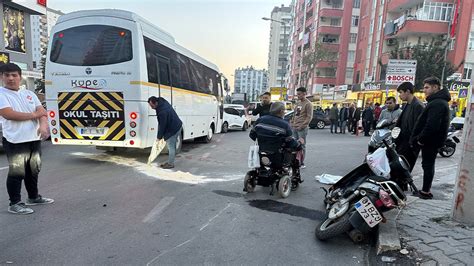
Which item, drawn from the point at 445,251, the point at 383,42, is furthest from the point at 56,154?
the point at 383,42

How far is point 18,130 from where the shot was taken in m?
4.26

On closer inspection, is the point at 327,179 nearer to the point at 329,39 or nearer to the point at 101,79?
the point at 101,79

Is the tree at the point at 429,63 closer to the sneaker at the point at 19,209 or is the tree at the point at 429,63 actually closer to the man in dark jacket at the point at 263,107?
the man in dark jacket at the point at 263,107

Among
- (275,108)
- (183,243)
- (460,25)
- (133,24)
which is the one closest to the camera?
(183,243)

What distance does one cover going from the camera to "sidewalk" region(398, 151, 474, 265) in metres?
3.20

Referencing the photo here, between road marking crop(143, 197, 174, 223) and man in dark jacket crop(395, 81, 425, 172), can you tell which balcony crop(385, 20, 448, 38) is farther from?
road marking crop(143, 197, 174, 223)

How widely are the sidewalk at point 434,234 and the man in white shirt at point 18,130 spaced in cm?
483

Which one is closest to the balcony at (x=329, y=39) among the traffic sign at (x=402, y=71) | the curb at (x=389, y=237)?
the traffic sign at (x=402, y=71)

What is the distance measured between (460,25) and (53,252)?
35111 millimetres

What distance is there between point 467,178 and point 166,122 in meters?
5.75

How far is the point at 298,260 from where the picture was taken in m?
3.29

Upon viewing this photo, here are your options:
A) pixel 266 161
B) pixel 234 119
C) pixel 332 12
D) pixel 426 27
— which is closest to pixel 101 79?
pixel 266 161

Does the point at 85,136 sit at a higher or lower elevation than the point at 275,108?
lower

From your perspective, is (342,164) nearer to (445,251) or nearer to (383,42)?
(445,251)
